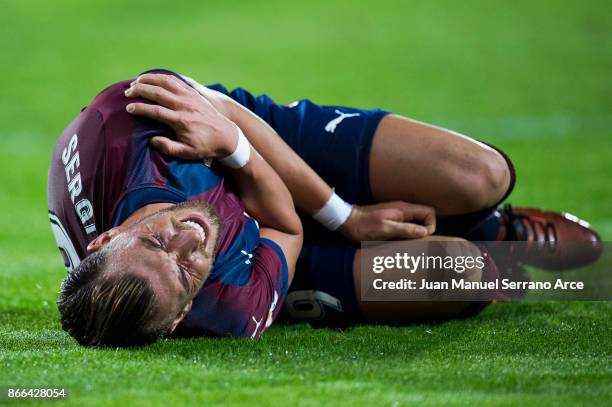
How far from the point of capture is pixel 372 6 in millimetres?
13500

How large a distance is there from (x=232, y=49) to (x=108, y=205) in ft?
30.1

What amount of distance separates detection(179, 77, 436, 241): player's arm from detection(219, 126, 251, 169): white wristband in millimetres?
177

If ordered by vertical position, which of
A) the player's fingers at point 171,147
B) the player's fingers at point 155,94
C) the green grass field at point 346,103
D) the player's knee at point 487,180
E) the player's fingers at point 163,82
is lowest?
the green grass field at point 346,103

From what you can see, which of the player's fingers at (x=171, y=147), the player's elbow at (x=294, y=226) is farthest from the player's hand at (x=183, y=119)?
the player's elbow at (x=294, y=226)

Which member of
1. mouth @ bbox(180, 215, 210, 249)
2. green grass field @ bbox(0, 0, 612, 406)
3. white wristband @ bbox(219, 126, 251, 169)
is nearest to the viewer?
green grass field @ bbox(0, 0, 612, 406)

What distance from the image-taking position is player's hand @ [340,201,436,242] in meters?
3.69

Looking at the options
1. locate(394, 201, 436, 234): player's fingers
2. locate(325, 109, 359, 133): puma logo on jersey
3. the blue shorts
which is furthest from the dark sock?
locate(325, 109, 359, 133): puma logo on jersey

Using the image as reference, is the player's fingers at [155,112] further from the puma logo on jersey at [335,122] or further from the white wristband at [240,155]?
the puma logo on jersey at [335,122]

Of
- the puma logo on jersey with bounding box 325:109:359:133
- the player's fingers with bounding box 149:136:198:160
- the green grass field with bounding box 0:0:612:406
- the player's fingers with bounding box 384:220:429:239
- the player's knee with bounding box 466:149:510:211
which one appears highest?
the player's fingers with bounding box 149:136:198:160

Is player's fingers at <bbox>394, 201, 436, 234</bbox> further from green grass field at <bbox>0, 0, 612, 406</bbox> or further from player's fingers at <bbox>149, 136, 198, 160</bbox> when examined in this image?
player's fingers at <bbox>149, 136, 198, 160</bbox>

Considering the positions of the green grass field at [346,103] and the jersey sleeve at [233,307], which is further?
the jersey sleeve at [233,307]

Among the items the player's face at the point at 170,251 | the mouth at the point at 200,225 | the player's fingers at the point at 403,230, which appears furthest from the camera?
the player's fingers at the point at 403,230

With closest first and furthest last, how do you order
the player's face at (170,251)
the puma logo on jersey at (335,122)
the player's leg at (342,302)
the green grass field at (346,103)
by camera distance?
the green grass field at (346,103) → the player's face at (170,251) → the player's leg at (342,302) → the puma logo on jersey at (335,122)

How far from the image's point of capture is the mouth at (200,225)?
2918mm
